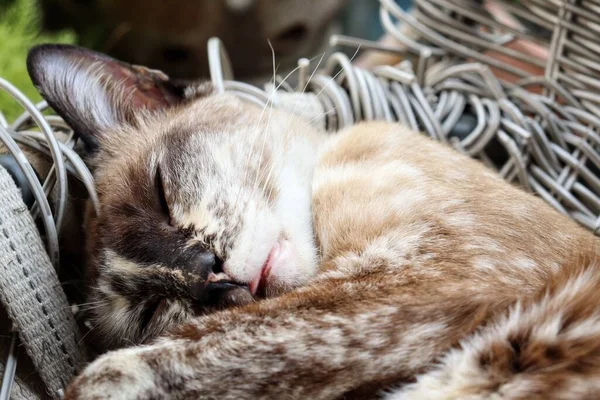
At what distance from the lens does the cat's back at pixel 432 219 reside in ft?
3.78

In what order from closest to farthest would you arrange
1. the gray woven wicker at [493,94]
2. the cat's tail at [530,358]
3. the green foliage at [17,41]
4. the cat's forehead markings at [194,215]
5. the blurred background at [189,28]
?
the cat's tail at [530,358] → the cat's forehead markings at [194,215] → the gray woven wicker at [493,94] → the green foliage at [17,41] → the blurred background at [189,28]

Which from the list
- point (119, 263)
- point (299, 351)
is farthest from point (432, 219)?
point (119, 263)

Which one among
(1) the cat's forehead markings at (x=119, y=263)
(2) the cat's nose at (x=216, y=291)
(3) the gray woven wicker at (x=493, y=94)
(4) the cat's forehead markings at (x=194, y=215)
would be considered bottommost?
(1) the cat's forehead markings at (x=119, y=263)

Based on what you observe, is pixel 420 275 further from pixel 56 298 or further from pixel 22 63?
pixel 22 63

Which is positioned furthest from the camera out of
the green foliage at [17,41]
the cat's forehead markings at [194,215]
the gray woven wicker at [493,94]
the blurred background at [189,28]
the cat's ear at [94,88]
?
the blurred background at [189,28]

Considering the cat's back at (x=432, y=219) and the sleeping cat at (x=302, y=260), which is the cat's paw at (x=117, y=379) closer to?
the sleeping cat at (x=302, y=260)

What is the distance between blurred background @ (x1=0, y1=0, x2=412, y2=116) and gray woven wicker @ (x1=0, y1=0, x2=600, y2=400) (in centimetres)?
142

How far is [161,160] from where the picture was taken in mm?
1477

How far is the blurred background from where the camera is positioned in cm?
333

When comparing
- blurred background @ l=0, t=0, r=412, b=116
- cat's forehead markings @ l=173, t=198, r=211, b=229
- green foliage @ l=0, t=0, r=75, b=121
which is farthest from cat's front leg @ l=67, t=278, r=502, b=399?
blurred background @ l=0, t=0, r=412, b=116

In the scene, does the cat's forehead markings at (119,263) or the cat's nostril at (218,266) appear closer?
the cat's nostril at (218,266)

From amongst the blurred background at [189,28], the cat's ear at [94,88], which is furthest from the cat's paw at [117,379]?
the blurred background at [189,28]

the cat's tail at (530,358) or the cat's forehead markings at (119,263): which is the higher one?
the cat's tail at (530,358)

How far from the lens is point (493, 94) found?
194cm
